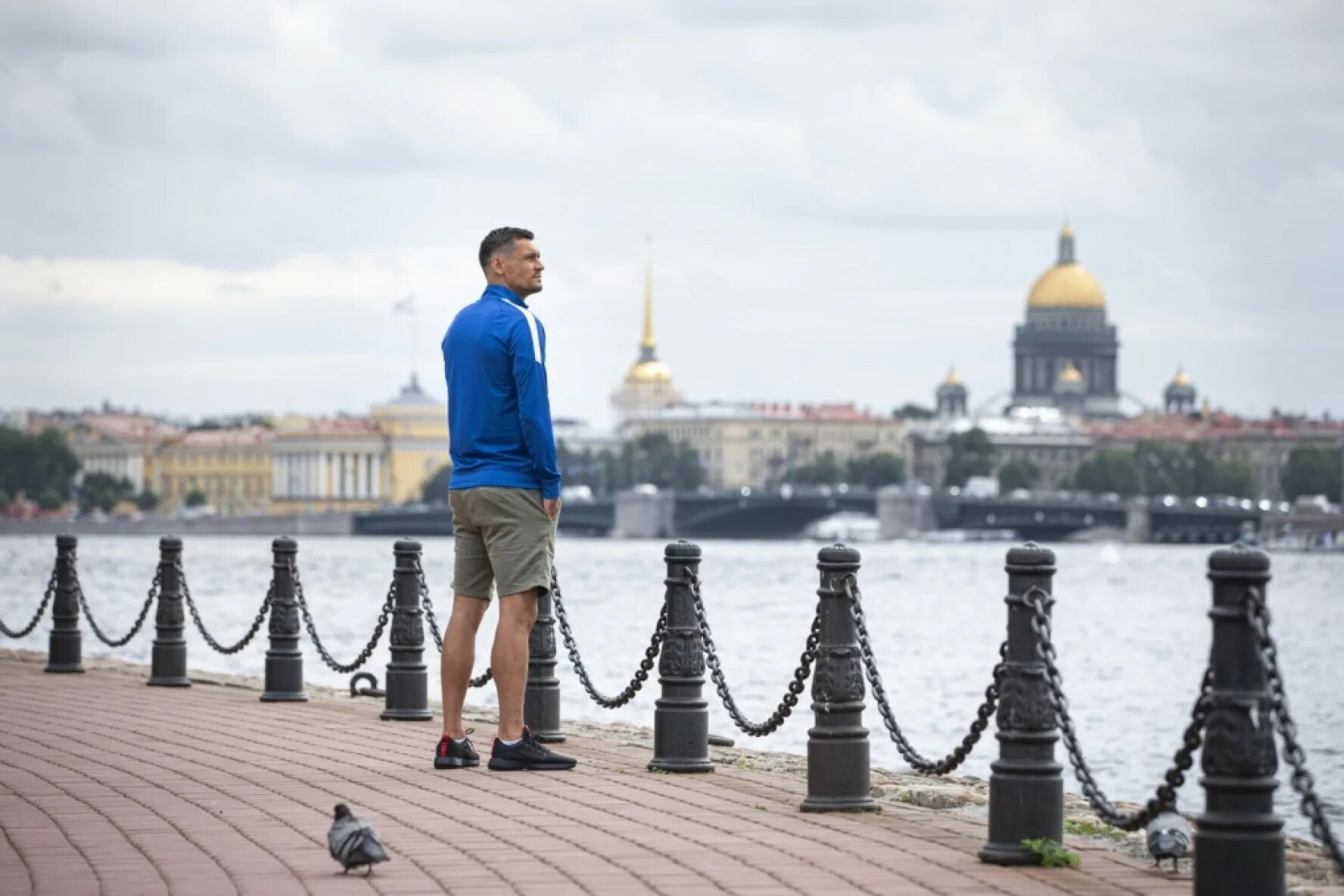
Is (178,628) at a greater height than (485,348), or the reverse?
(485,348)

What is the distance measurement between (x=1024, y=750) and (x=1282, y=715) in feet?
3.57

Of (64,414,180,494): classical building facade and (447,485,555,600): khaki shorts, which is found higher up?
(64,414,180,494): classical building facade

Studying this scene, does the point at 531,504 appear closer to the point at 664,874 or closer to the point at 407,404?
the point at 664,874

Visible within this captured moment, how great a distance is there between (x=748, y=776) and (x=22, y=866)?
2.97 meters

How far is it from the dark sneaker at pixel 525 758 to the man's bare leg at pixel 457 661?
15 cm

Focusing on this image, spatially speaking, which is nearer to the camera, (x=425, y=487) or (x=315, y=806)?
(x=315, y=806)

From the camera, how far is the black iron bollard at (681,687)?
350 inches

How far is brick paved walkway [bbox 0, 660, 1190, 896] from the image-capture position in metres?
6.53

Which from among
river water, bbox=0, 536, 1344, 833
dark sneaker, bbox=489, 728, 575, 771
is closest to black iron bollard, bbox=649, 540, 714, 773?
dark sneaker, bbox=489, 728, 575, 771

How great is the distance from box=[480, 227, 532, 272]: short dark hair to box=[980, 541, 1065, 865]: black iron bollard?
105 inches

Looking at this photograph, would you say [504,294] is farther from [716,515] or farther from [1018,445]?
[1018,445]

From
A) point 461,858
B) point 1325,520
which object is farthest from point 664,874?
point 1325,520

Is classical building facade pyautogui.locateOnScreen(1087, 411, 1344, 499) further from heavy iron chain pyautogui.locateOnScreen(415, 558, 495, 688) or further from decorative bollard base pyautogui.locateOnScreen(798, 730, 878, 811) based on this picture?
decorative bollard base pyautogui.locateOnScreen(798, 730, 878, 811)

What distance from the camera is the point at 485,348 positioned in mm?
8828
